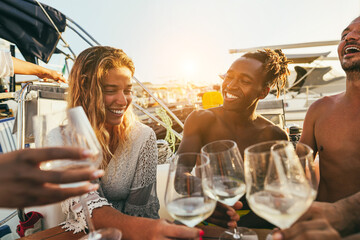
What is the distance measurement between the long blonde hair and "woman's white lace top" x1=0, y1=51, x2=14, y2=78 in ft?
4.02

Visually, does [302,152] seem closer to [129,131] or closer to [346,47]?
[346,47]

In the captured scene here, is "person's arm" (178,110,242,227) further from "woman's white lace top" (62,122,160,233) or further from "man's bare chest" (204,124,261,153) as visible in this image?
"woman's white lace top" (62,122,160,233)

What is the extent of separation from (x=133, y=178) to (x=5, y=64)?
198 cm

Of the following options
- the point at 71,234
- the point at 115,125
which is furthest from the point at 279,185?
the point at 115,125

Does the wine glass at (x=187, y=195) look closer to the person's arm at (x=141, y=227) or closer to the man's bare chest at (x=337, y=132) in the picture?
the person's arm at (x=141, y=227)

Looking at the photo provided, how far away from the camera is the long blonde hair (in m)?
1.78

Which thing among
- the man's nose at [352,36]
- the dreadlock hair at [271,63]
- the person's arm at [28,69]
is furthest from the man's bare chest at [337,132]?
the person's arm at [28,69]

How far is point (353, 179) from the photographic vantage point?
1.68 meters

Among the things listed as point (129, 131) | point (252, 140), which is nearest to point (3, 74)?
point (129, 131)

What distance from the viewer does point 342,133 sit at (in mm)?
1784

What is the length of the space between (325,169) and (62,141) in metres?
1.93

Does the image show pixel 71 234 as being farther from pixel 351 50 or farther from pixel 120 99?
pixel 351 50

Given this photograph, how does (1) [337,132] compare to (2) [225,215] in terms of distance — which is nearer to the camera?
(2) [225,215]

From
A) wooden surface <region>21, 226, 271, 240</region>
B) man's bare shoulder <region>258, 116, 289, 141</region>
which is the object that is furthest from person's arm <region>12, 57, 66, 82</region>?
man's bare shoulder <region>258, 116, 289, 141</region>
